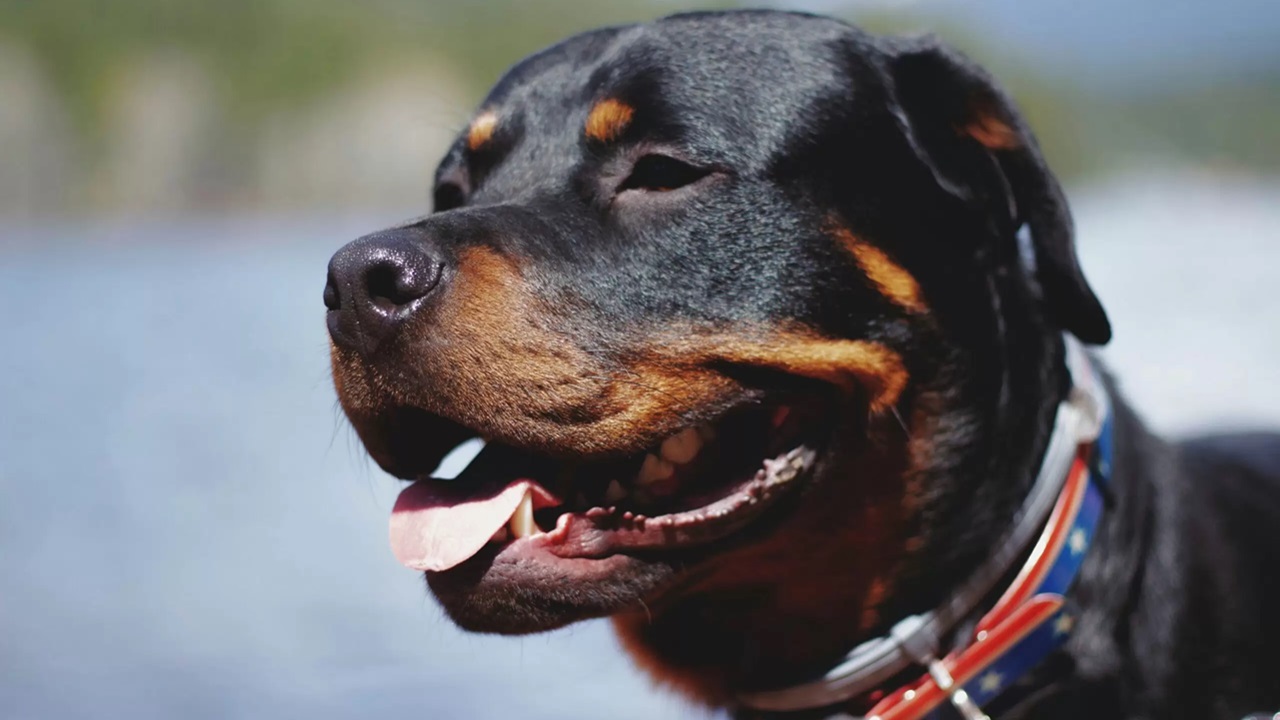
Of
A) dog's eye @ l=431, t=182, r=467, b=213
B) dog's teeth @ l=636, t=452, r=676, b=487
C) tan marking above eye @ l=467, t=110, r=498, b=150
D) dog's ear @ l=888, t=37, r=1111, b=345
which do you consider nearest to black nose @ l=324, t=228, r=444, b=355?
dog's teeth @ l=636, t=452, r=676, b=487

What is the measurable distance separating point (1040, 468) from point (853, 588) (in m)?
0.46

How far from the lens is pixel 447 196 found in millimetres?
3098

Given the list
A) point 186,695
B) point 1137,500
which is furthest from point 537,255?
point 186,695

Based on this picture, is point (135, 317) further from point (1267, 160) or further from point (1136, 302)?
point (1267, 160)

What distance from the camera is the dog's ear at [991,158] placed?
8.66ft

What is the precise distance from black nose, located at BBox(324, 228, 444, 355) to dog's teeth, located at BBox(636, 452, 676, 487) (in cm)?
56

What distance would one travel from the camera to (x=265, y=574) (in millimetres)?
5090

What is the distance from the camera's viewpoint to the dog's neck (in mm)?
2549

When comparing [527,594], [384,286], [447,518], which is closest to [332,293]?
[384,286]

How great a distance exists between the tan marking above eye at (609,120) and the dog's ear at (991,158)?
1.94 feet

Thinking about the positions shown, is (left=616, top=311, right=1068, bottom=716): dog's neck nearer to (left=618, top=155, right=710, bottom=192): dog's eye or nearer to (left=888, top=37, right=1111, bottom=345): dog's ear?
(left=888, top=37, right=1111, bottom=345): dog's ear

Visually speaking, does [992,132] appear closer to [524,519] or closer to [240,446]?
[524,519]

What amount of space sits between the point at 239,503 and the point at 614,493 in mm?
3846

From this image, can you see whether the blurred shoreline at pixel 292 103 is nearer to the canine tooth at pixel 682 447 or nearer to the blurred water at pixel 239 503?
the blurred water at pixel 239 503
